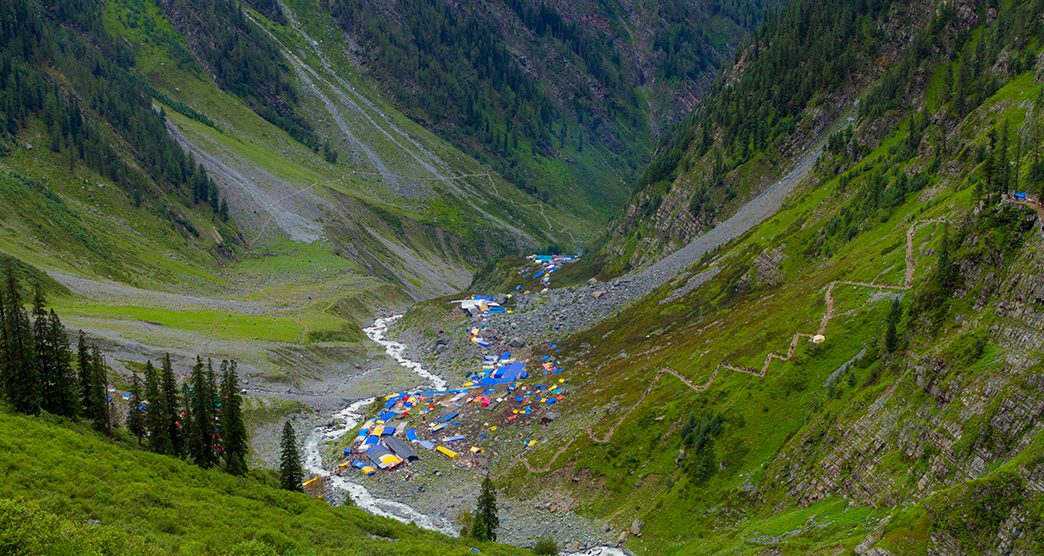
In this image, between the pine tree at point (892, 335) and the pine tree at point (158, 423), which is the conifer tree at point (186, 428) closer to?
the pine tree at point (158, 423)

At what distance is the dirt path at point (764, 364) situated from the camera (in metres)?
74.2

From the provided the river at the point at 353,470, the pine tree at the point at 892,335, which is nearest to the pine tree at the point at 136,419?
the river at the point at 353,470

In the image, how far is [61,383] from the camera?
6106 centimetres

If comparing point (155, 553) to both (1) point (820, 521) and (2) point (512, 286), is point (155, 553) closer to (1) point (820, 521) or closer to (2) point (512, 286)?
(1) point (820, 521)

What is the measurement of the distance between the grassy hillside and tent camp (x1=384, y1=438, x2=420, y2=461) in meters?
28.5

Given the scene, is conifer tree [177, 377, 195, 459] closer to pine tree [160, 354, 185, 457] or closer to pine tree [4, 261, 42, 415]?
pine tree [160, 354, 185, 457]

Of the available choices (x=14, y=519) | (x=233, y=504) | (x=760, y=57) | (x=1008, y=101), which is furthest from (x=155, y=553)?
(x=760, y=57)

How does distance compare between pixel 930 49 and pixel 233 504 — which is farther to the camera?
pixel 930 49

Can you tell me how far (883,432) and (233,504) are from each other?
43814 mm

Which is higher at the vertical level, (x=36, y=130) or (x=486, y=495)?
(x=36, y=130)

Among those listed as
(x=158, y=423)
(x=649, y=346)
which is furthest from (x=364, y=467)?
(x=649, y=346)

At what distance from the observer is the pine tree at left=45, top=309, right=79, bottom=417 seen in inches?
2391

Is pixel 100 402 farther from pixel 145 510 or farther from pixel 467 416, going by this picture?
pixel 467 416

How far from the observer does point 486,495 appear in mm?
67375
